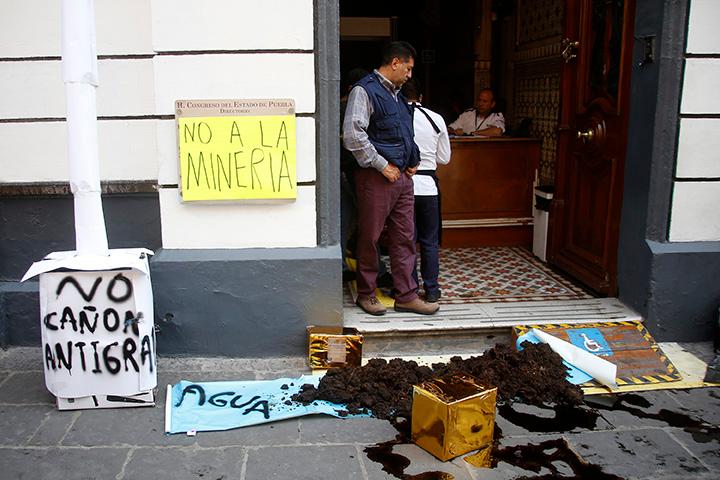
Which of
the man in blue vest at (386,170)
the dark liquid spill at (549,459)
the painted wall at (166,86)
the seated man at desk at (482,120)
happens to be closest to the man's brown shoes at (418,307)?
the man in blue vest at (386,170)

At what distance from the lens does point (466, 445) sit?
3.82m

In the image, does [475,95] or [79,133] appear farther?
[475,95]

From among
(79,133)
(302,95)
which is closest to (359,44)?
(302,95)

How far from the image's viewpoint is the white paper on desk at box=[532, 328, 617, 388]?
4.65 m

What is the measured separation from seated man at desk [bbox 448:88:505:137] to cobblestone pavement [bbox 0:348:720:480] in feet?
14.9

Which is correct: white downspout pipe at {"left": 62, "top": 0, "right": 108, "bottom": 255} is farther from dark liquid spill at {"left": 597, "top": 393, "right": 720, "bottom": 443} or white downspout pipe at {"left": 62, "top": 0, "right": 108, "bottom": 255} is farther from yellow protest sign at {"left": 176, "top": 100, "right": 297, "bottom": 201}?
dark liquid spill at {"left": 597, "top": 393, "right": 720, "bottom": 443}

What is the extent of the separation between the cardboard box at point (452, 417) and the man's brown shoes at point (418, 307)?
1.40 meters

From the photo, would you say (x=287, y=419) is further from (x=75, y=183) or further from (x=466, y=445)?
(x=75, y=183)

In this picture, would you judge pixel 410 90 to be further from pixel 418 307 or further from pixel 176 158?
pixel 176 158

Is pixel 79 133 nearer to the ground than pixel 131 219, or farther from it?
farther from it

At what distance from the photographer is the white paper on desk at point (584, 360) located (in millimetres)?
4648

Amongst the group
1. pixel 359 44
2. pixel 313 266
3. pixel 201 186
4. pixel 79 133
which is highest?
pixel 359 44

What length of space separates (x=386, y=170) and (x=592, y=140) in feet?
6.70

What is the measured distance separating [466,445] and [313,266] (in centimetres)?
172
